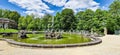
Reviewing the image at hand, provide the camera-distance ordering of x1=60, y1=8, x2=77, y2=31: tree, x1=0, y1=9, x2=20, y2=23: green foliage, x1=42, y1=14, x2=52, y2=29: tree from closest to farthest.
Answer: x1=60, y1=8, x2=77, y2=31: tree → x1=42, y1=14, x2=52, y2=29: tree → x1=0, y1=9, x2=20, y2=23: green foliage

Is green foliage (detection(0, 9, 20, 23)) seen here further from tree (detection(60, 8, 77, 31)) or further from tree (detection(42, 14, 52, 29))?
tree (detection(60, 8, 77, 31))

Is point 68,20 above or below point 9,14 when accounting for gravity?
below

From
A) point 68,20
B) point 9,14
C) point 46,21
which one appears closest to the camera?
point 68,20

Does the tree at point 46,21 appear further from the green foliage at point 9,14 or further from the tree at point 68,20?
the green foliage at point 9,14

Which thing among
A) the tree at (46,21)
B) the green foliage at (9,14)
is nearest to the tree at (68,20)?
the tree at (46,21)

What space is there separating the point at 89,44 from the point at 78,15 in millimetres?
33038

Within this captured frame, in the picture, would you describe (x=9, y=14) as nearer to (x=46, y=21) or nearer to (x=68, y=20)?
(x=46, y=21)

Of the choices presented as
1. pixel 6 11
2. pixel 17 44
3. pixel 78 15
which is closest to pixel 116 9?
pixel 78 15

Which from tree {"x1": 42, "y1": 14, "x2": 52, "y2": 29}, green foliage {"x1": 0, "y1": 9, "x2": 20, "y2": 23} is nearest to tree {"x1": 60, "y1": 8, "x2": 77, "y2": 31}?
tree {"x1": 42, "y1": 14, "x2": 52, "y2": 29}

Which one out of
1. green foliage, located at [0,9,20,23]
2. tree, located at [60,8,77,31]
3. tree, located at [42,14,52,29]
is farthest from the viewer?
green foliage, located at [0,9,20,23]

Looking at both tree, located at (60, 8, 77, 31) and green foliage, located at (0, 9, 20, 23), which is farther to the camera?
green foliage, located at (0, 9, 20, 23)

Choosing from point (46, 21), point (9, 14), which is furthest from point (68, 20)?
point (9, 14)

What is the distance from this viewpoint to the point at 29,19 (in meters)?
51.5

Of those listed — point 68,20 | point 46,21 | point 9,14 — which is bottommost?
point 68,20
